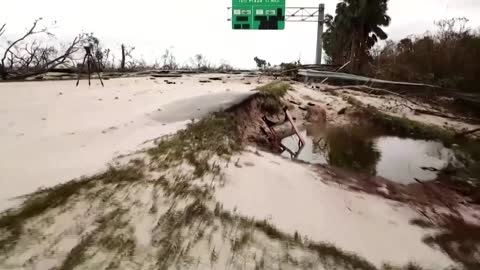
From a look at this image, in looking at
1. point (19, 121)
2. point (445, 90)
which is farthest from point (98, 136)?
point (445, 90)

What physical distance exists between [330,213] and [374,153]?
5.37 meters

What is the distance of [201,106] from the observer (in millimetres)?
9172

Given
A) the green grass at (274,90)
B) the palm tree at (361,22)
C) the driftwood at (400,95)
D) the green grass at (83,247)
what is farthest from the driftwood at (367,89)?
the green grass at (83,247)

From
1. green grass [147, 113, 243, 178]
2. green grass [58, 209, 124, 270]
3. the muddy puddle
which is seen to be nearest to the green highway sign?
the muddy puddle

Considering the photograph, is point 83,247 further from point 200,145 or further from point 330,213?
point 200,145

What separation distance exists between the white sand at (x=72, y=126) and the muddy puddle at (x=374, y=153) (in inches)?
94.2

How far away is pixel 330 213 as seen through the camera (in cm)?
464

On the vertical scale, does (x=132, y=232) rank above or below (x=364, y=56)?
below

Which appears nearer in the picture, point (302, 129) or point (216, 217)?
point (216, 217)

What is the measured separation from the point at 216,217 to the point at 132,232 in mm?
867

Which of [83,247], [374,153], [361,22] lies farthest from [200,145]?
[361,22]

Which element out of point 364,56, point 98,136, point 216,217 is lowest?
point 216,217

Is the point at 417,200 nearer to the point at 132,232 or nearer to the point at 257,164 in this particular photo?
the point at 257,164

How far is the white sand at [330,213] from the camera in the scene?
3949mm
